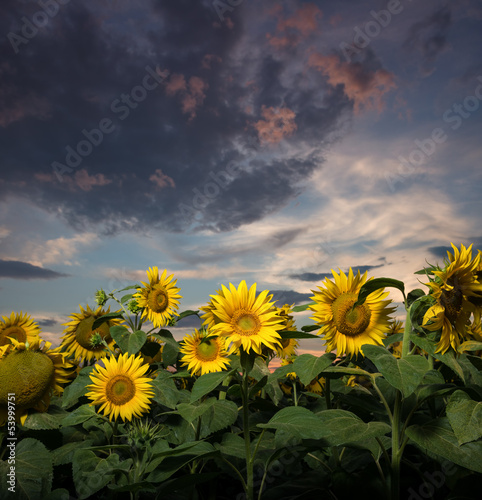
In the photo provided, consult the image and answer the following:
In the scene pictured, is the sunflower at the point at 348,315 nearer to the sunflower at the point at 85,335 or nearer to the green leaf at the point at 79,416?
the green leaf at the point at 79,416

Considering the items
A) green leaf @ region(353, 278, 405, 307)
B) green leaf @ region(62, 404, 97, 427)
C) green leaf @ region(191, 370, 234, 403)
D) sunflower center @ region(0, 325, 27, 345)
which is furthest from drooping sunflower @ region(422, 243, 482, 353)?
sunflower center @ region(0, 325, 27, 345)

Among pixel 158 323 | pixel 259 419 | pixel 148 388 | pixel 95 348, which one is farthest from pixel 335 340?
pixel 95 348

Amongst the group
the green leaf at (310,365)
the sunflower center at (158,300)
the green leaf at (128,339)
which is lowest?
the green leaf at (310,365)

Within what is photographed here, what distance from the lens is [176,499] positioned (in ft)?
8.86

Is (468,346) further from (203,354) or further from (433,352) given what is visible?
(203,354)

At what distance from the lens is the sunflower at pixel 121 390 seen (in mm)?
2965

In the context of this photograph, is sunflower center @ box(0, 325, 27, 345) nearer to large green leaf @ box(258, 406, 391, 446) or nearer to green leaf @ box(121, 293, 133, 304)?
green leaf @ box(121, 293, 133, 304)

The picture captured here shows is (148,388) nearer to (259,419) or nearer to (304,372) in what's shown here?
(259,419)

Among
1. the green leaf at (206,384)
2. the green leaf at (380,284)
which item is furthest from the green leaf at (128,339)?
the green leaf at (380,284)

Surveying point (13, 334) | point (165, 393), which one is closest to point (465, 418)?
point (165, 393)

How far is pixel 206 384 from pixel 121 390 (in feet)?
3.62

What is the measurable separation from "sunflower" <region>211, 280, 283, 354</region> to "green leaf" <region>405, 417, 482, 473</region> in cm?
86

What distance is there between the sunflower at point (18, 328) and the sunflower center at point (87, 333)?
1.41ft

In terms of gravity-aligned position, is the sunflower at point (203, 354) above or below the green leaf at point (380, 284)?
below
